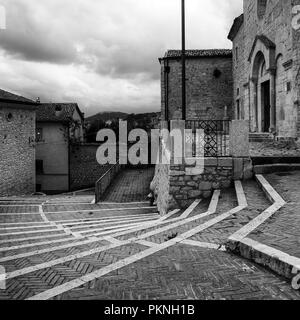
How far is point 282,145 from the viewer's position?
1250 centimetres

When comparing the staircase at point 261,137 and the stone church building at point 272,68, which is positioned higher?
the stone church building at point 272,68

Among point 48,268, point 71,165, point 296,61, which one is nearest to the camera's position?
point 48,268

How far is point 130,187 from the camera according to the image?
60.6ft

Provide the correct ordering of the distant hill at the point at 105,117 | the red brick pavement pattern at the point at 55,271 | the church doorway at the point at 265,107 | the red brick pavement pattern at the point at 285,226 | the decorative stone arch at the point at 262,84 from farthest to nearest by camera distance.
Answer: the distant hill at the point at 105,117 → the church doorway at the point at 265,107 → the decorative stone arch at the point at 262,84 → the red brick pavement pattern at the point at 285,226 → the red brick pavement pattern at the point at 55,271

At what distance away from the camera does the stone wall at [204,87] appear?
82.5 feet

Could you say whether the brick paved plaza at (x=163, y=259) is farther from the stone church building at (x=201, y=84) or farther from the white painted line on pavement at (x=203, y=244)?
the stone church building at (x=201, y=84)

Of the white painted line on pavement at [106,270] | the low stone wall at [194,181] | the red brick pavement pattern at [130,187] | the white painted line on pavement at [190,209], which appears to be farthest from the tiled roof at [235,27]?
the white painted line on pavement at [106,270]

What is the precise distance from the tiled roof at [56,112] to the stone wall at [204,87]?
11355 millimetres

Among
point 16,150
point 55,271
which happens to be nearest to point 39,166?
point 16,150

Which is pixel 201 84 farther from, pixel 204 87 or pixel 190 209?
pixel 190 209

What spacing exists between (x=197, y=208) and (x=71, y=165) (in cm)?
2488

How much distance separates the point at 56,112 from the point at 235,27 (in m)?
19.3
